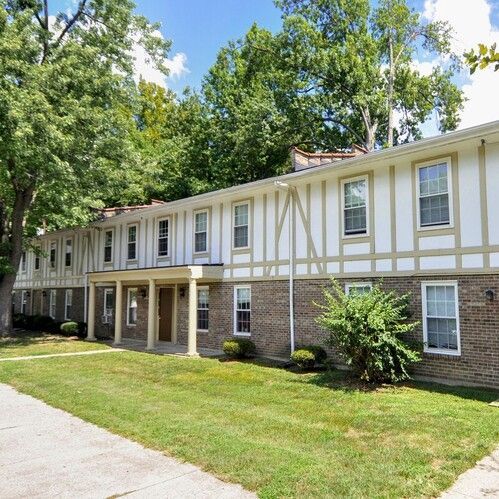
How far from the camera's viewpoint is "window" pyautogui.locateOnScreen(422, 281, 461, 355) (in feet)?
32.7

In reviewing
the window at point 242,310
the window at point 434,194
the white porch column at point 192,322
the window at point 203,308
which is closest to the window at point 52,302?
the window at point 203,308

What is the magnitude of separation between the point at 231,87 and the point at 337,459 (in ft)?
93.5

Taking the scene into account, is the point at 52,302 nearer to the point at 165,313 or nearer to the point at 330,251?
the point at 165,313

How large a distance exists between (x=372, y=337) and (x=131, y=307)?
42.5ft

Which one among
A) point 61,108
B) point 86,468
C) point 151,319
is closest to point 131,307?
point 151,319

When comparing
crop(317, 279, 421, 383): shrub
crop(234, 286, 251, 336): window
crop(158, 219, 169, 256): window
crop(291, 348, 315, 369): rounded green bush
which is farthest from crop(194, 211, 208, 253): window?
crop(317, 279, 421, 383): shrub

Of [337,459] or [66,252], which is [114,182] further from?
[337,459]

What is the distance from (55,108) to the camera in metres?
16.9

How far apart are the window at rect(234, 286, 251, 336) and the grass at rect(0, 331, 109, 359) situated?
552 centimetres

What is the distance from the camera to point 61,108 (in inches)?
666

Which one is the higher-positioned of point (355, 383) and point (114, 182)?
point (114, 182)

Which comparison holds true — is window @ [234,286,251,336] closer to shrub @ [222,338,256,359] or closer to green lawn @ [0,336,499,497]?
shrub @ [222,338,256,359]

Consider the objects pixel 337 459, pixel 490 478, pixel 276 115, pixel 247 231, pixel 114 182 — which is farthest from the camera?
pixel 276 115

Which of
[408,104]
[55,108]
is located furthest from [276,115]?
[55,108]
